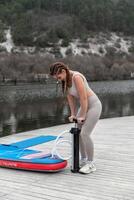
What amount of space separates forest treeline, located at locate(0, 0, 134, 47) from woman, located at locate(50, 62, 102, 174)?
59370 millimetres

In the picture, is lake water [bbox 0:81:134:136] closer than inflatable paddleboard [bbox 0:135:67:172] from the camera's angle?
No

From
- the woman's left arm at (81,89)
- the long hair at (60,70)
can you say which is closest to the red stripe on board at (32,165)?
the woman's left arm at (81,89)

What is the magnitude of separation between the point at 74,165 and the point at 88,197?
2.95 ft

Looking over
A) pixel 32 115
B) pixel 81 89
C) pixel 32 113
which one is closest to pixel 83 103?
pixel 81 89

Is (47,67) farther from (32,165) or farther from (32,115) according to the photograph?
(32,165)

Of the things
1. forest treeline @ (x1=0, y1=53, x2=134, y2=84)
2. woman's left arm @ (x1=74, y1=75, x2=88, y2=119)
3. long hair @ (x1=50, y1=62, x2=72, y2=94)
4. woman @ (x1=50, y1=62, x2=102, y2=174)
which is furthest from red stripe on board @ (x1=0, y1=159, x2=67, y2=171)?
forest treeline @ (x1=0, y1=53, x2=134, y2=84)

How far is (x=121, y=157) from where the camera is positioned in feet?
21.0

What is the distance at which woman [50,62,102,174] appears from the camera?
518 centimetres

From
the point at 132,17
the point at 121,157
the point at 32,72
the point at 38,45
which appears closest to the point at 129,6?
the point at 132,17

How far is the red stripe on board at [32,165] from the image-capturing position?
5.45m

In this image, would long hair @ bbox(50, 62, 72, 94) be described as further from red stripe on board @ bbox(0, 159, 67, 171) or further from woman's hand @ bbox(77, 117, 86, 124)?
red stripe on board @ bbox(0, 159, 67, 171)

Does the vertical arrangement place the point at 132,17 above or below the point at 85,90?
above

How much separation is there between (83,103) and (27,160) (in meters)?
1.07

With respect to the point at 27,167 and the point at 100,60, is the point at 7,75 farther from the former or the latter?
the point at 27,167
